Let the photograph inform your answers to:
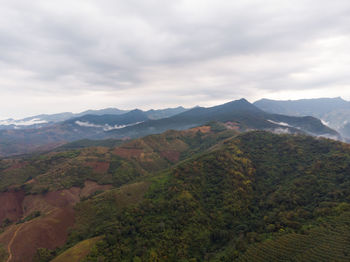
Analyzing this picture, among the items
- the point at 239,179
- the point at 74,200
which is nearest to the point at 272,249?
the point at 239,179

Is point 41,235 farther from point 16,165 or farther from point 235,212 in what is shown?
point 16,165

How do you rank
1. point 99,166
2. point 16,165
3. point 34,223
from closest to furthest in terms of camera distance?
point 34,223 < point 99,166 < point 16,165

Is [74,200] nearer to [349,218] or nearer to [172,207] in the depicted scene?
[172,207]

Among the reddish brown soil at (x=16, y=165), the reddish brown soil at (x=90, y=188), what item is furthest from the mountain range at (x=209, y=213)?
the reddish brown soil at (x=16, y=165)

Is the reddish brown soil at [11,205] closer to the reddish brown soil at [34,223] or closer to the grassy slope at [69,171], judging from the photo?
the reddish brown soil at [34,223]

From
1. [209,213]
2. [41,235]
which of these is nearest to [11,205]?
[41,235]
